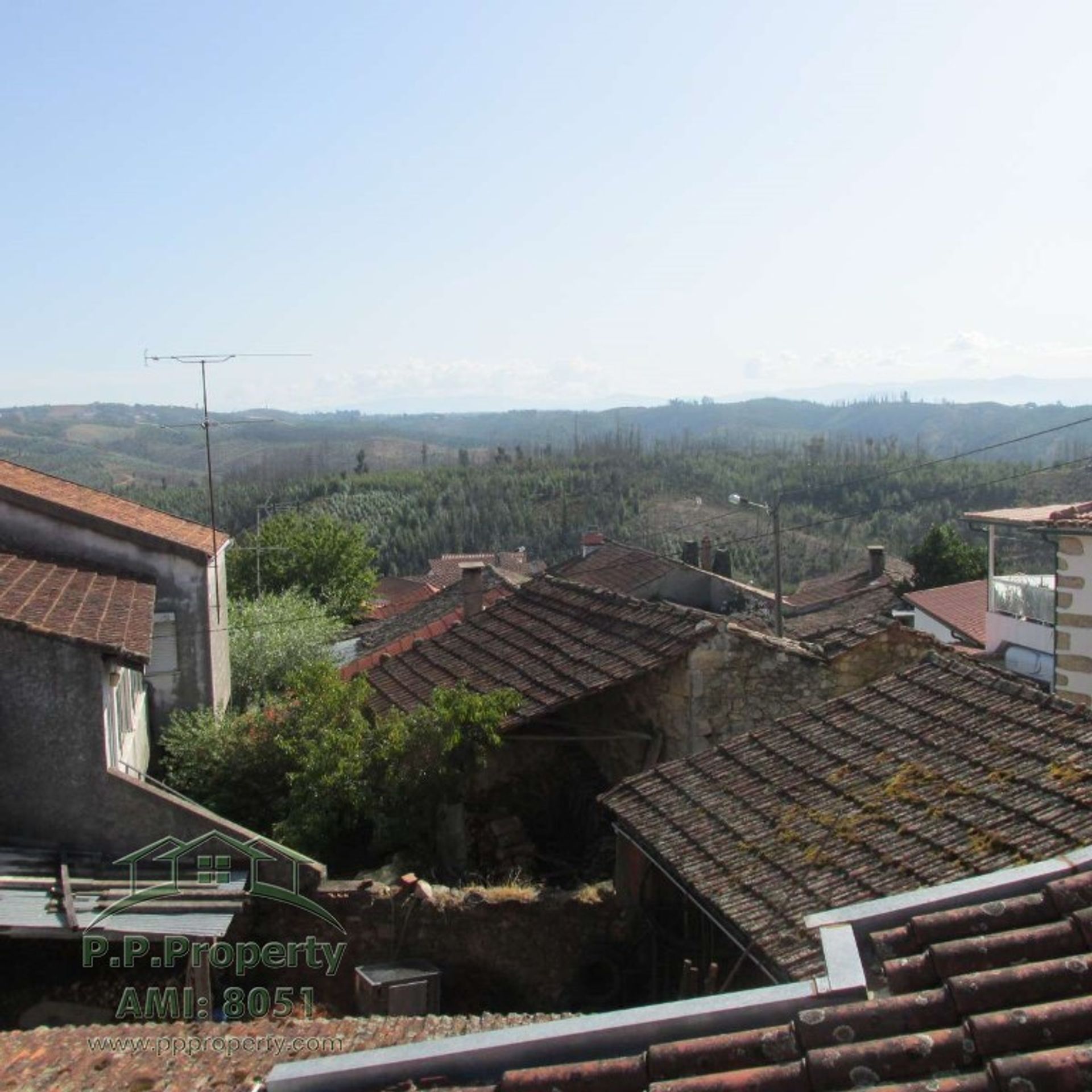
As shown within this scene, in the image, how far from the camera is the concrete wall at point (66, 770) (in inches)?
408

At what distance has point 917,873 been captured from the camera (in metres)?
6.37

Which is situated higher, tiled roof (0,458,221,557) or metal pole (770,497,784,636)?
tiled roof (0,458,221,557)

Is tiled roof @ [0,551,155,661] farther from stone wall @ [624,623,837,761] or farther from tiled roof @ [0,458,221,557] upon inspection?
stone wall @ [624,623,837,761]

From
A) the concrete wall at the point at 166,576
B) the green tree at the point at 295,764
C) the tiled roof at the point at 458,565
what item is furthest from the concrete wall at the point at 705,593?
the tiled roof at the point at 458,565

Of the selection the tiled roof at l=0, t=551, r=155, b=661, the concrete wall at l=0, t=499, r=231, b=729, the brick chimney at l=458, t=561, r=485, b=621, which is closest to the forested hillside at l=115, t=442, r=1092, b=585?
the brick chimney at l=458, t=561, r=485, b=621

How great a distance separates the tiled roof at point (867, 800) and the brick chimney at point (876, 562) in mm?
31536

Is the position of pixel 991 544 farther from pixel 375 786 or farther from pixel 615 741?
pixel 375 786

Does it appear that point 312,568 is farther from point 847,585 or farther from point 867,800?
point 867,800

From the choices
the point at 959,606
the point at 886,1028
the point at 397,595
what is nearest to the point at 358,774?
the point at 886,1028

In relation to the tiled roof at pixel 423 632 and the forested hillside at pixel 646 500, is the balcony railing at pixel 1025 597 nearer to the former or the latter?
the tiled roof at pixel 423 632

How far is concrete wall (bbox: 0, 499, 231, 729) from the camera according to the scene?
13766 millimetres

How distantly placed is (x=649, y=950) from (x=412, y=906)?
2.07 meters

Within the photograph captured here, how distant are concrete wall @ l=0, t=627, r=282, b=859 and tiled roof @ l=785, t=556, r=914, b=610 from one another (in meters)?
26.3

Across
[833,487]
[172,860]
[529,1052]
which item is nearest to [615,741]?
[172,860]
